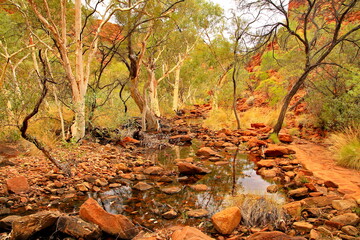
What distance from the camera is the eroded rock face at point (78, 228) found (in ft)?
9.76

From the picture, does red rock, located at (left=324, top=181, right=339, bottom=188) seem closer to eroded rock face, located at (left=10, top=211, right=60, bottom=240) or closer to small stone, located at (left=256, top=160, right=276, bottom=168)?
small stone, located at (left=256, top=160, right=276, bottom=168)

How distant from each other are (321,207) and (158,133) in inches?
323

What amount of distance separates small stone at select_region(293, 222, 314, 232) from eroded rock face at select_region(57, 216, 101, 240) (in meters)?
2.67

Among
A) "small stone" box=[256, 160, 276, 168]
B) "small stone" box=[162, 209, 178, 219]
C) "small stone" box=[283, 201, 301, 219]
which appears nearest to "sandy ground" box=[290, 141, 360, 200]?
"small stone" box=[256, 160, 276, 168]

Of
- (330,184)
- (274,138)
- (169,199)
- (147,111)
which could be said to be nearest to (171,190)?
(169,199)

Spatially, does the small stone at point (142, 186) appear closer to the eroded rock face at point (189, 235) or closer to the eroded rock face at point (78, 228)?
the eroded rock face at point (78, 228)

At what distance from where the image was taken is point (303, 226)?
10.3ft

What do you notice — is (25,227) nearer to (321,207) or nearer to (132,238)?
(132,238)

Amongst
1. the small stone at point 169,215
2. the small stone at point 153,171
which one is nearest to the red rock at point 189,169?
the small stone at point 153,171

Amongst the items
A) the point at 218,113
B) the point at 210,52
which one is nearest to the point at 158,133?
the point at 218,113

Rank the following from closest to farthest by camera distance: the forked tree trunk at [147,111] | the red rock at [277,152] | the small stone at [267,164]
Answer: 1. the small stone at [267,164]
2. the red rock at [277,152]
3. the forked tree trunk at [147,111]

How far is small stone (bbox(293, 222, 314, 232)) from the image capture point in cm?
309

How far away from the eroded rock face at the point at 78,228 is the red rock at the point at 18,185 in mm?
1812

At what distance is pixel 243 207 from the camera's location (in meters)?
3.67
